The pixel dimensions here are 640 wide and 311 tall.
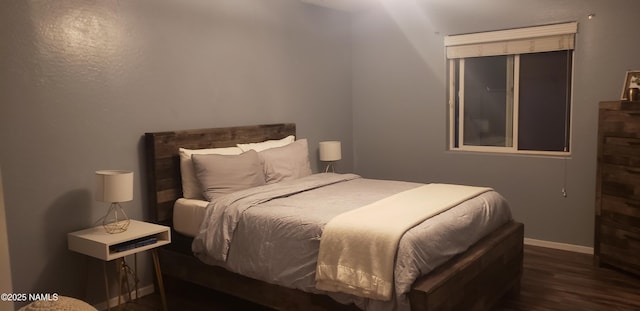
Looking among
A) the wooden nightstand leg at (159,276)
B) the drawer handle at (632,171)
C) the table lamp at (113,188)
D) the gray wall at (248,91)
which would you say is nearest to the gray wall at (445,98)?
the gray wall at (248,91)

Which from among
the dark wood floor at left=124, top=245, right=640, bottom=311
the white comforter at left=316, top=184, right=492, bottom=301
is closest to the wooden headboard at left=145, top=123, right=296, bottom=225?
the dark wood floor at left=124, top=245, right=640, bottom=311

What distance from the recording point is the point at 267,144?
437 centimetres

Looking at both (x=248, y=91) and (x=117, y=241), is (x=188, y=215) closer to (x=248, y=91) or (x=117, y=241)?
(x=117, y=241)

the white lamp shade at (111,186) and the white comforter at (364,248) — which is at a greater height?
the white lamp shade at (111,186)

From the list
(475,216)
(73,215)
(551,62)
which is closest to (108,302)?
(73,215)

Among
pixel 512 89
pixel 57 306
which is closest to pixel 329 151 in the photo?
pixel 512 89

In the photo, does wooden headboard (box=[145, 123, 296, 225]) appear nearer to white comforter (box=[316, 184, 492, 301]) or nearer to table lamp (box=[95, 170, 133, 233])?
table lamp (box=[95, 170, 133, 233])

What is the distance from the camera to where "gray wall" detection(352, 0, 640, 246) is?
420 cm

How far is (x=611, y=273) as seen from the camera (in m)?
3.88

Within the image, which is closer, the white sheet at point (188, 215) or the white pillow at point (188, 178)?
the white sheet at point (188, 215)

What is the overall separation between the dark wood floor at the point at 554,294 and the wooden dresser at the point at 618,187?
180mm

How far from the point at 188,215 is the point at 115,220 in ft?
1.55

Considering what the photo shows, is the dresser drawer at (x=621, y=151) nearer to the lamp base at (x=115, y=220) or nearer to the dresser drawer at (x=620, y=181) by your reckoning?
the dresser drawer at (x=620, y=181)

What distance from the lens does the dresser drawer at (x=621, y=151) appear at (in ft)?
12.0
